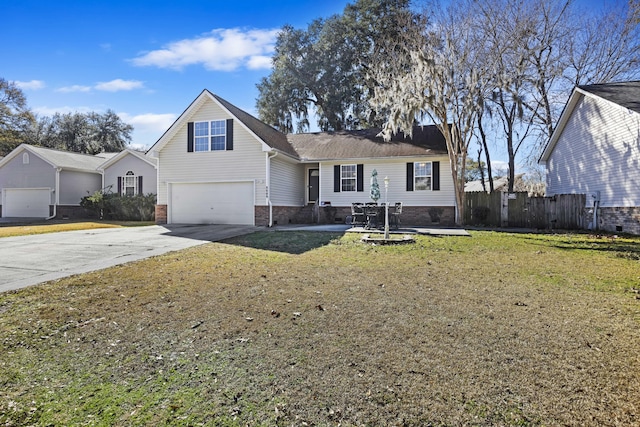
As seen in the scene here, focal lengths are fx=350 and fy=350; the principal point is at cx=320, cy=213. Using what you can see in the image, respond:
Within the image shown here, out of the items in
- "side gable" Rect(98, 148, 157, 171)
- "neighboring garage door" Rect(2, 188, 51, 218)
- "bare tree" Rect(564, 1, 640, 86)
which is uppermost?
"bare tree" Rect(564, 1, 640, 86)

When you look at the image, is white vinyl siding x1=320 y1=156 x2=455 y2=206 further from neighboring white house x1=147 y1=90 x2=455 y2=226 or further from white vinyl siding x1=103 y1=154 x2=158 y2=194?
white vinyl siding x1=103 y1=154 x2=158 y2=194

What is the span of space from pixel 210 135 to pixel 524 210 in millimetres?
14879

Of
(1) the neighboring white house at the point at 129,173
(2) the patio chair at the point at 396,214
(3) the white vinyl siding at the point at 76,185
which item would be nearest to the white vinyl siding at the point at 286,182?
(2) the patio chair at the point at 396,214

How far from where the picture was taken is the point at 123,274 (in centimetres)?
609

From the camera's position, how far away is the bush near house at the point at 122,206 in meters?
20.5

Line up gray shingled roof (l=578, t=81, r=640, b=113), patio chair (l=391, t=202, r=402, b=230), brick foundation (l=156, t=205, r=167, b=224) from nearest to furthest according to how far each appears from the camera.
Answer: gray shingled roof (l=578, t=81, r=640, b=113) → patio chair (l=391, t=202, r=402, b=230) → brick foundation (l=156, t=205, r=167, b=224)

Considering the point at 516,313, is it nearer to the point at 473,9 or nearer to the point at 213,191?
the point at 213,191

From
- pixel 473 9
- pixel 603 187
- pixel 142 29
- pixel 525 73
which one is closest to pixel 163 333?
pixel 142 29

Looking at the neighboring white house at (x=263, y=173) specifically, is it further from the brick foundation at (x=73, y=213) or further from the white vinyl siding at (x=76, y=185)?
the white vinyl siding at (x=76, y=185)

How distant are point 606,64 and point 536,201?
10136 millimetres

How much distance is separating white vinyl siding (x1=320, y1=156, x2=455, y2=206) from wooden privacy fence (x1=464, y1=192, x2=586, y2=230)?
1173mm

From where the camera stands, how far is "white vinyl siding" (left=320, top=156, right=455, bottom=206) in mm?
17047

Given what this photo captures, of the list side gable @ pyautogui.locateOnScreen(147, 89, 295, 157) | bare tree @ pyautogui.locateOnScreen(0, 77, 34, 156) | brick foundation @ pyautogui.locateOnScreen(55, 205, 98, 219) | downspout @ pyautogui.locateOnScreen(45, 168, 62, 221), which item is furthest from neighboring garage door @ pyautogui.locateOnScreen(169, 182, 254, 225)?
bare tree @ pyautogui.locateOnScreen(0, 77, 34, 156)

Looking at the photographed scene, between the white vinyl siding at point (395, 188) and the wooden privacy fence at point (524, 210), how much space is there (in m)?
1.17
